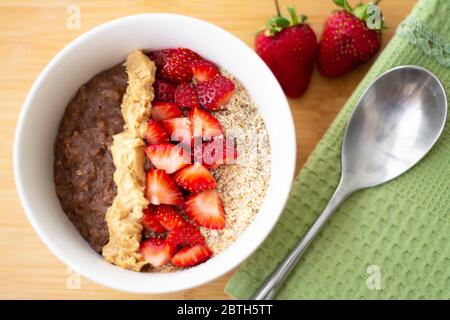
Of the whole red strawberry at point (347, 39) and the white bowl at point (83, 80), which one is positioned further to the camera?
the whole red strawberry at point (347, 39)

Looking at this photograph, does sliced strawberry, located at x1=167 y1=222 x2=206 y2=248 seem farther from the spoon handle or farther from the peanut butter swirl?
the spoon handle

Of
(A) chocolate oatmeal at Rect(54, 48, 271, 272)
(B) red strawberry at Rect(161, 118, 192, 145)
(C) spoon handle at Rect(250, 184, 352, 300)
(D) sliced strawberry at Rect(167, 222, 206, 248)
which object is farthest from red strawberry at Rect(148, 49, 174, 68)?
(C) spoon handle at Rect(250, 184, 352, 300)

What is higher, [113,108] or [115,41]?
[115,41]

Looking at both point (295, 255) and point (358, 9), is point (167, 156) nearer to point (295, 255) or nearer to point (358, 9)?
point (295, 255)

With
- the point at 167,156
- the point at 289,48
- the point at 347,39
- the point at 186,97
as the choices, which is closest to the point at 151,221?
the point at 167,156

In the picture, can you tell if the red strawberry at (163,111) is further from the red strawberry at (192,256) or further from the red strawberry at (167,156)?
the red strawberry at (192,256)

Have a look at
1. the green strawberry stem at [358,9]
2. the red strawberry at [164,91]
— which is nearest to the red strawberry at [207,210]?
the red strawberry at [164,91]
